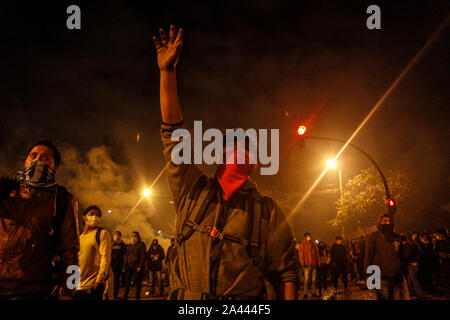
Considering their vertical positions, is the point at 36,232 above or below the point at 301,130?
below

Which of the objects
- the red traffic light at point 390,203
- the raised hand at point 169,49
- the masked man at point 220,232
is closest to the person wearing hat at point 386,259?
the red traffic light at point 390,203

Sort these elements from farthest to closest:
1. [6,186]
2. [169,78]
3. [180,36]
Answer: [6,186] < [180,36] < [169,78]

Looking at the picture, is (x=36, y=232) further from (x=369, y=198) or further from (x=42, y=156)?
(x=369, y=198)

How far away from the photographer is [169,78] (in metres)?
2.39

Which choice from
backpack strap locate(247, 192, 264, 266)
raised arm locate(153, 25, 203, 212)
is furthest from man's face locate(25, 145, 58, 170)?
backpack strap locate(247, 192, 264, 266)

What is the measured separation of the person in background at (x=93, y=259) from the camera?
5.23 meters

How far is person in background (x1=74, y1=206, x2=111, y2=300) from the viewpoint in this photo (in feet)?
17.2

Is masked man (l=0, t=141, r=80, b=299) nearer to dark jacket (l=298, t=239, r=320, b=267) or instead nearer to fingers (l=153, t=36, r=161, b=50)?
fingers (l=153, t=36, r=161, b=50)

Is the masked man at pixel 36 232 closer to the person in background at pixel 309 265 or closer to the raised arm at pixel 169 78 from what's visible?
the raised arm at pixel 169 78

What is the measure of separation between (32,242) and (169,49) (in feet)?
6.80

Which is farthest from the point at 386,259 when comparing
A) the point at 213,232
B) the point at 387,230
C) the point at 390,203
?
the point at 213,232

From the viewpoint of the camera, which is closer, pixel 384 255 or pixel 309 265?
pixel 384 255
